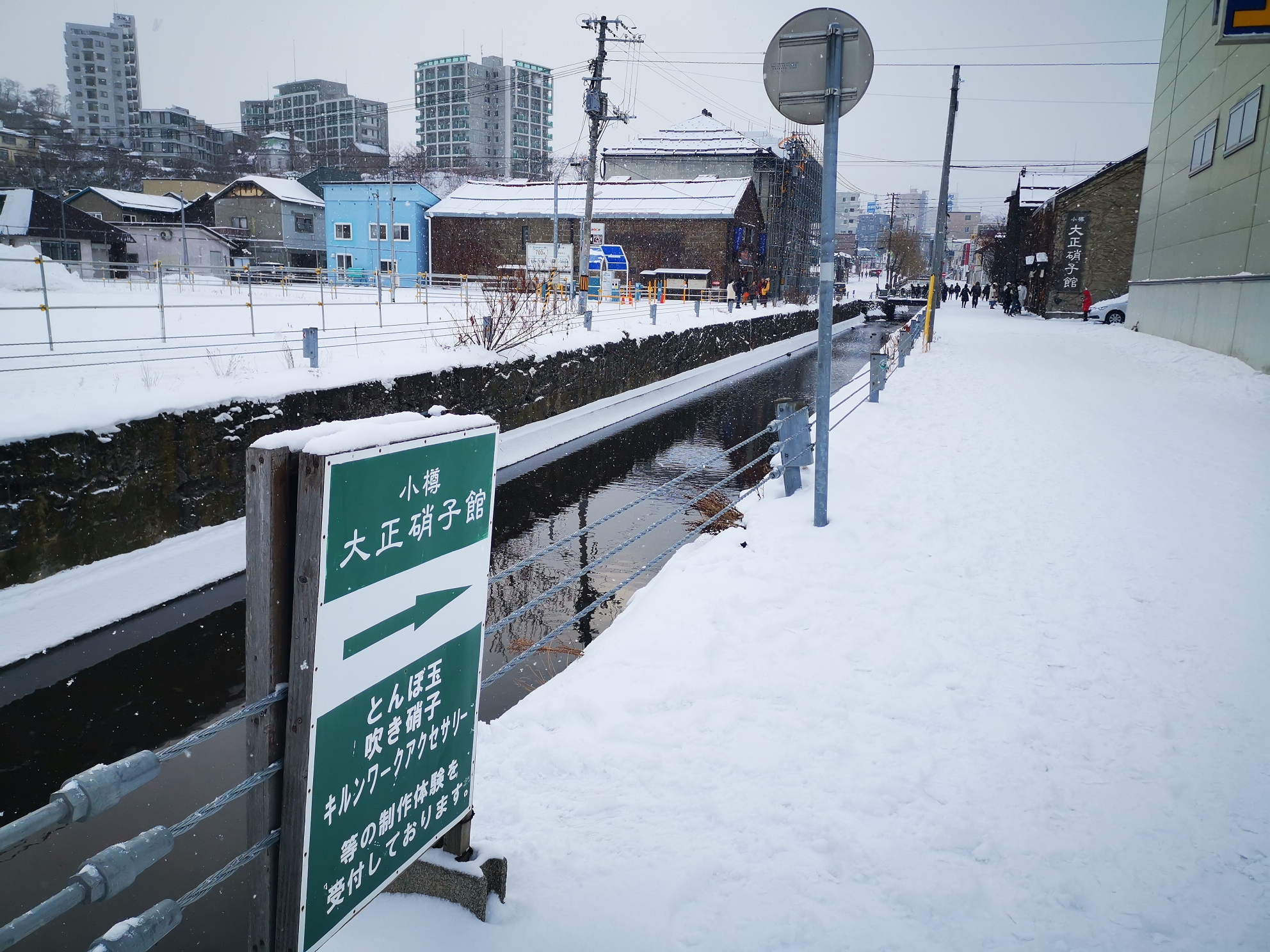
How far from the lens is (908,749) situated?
3641 mm

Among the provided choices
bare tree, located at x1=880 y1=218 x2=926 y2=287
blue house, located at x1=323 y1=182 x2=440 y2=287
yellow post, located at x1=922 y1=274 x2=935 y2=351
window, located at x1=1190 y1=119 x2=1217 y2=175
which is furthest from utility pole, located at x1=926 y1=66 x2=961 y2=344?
bare tree, located at x1=880 y1=218 x2=926 y2=287

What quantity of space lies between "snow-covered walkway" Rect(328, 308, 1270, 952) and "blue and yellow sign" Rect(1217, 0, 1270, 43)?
3.97m

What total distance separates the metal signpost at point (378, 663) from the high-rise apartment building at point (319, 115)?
136 metres

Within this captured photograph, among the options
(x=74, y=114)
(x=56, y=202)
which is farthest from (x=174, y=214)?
(x=74, y=114)

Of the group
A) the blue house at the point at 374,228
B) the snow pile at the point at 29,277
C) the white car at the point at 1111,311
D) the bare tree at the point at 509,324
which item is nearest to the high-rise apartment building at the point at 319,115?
the blue house at the point at 374,228

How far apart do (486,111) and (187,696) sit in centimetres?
15057

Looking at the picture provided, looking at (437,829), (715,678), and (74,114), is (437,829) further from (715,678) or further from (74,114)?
(74,114)

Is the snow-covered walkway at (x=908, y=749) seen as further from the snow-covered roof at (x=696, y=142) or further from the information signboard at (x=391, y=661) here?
the snow-covered roof at (x=696, y=142)

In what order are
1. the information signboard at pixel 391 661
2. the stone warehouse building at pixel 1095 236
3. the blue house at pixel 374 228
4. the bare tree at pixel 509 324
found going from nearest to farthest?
the information signboard at pixel 391 661 → the bare tree at pixel 509 324 → the stone warehouse building at pixel 1095 236 → the blue house at pixel 374 228

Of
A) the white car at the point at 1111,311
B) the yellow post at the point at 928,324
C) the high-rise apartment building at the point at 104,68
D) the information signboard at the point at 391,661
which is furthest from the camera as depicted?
the high-rise apartment building at the point at 104,68

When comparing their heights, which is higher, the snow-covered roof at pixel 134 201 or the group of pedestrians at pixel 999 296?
the snow-covered roof at pixel 134 201

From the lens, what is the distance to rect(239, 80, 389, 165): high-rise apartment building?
135 meters

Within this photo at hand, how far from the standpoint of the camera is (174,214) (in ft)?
172

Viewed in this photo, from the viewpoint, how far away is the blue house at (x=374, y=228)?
45281mm
